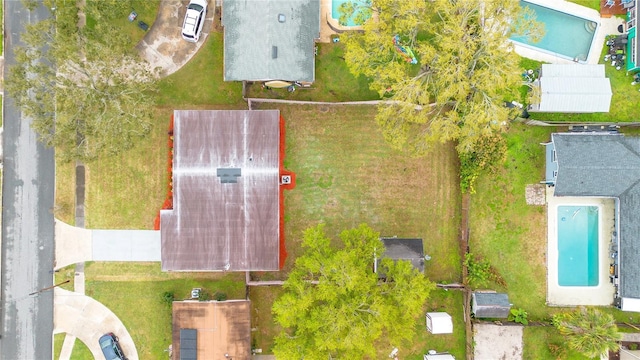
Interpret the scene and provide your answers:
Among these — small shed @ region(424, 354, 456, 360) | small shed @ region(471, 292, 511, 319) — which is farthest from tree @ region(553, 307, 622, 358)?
small shed @ region(424, 354, 456, 360)

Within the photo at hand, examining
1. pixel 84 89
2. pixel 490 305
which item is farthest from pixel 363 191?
pixel 84 89

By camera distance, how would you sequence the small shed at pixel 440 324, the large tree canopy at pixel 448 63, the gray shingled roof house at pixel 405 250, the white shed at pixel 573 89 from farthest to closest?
the gray shingled roof house at pixel 405 250 → the white shed at pixel 573 89 → the small shed at pixel 440 324 → the large tree canopy at pixel 448 63

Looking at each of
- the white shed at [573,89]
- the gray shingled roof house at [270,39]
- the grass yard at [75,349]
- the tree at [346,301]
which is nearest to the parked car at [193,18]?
the gray shingled roof house at [270,39]

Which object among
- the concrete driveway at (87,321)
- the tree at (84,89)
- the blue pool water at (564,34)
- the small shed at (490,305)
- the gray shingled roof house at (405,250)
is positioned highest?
the blue pool water at (564,34)

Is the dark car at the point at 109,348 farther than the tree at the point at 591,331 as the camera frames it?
Yes

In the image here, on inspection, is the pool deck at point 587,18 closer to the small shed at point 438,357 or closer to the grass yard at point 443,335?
the grass yard at point 443,335

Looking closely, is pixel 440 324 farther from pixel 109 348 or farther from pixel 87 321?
pixel 87 321
